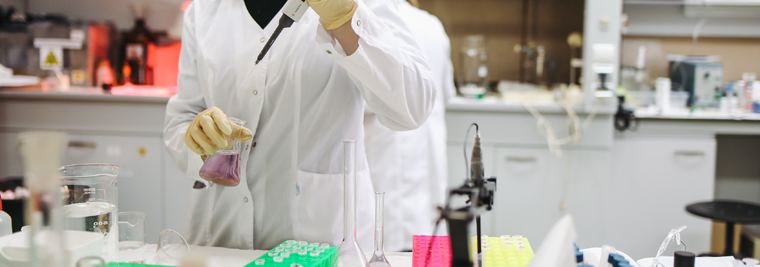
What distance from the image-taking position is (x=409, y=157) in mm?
1834

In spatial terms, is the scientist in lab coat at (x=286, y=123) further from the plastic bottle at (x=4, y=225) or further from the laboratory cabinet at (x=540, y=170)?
the laboratory cabinet at (x=540, y=170)

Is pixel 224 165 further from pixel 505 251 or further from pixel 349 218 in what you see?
pixel 505 251

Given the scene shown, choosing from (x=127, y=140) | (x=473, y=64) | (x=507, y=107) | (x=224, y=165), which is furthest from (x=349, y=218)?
(x=473, y=64)

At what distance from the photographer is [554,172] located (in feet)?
7.36

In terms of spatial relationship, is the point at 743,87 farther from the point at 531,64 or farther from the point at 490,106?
the point at 490,106

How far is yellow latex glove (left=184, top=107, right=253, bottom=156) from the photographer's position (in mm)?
799

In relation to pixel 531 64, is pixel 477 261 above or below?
below

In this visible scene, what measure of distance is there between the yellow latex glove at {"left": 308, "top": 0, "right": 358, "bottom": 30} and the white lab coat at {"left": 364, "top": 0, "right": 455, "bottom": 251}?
91cm

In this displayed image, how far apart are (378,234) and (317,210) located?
0.96 feet

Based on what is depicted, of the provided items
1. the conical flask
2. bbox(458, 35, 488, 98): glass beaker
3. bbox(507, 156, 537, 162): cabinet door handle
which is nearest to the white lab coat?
bbox(507, 156, 537, 162): cabinet door handle

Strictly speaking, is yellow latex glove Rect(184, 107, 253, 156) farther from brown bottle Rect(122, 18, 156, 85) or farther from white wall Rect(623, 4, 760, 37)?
white wall Rect(623, 4, 760, 37)

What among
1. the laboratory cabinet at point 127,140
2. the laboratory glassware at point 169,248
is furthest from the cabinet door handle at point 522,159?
the laboratory glassware at point 169,248

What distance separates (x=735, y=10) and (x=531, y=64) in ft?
3.21

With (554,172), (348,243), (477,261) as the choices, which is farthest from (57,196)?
(554,172)
